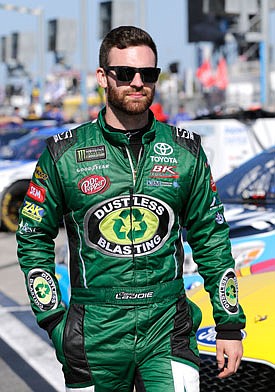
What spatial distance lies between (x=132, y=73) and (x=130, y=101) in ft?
0.31

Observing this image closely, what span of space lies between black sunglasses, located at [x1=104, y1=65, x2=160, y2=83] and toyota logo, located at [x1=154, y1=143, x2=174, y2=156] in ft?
0.72

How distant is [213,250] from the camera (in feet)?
9.34

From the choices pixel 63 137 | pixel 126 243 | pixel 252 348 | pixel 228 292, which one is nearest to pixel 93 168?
pixel 63 137

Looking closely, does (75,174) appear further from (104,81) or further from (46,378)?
(46,378)

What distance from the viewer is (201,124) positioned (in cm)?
1277

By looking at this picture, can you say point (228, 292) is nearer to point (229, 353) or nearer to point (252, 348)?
point (229, 353)

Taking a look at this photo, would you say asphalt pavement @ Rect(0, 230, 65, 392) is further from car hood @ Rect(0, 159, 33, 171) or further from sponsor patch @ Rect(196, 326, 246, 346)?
car hood @ Rect(0, 159, 33, 171)

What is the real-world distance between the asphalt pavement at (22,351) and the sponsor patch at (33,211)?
7.22ft

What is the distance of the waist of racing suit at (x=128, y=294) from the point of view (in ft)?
9.07

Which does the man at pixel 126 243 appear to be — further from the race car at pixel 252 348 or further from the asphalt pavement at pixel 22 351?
the asphalt pavement at pixel 22 351

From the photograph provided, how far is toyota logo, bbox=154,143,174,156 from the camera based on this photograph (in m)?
2.87

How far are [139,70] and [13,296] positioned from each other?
17.0 ft

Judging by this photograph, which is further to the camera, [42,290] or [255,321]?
[255,321]

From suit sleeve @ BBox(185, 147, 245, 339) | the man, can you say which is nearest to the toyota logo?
the man
